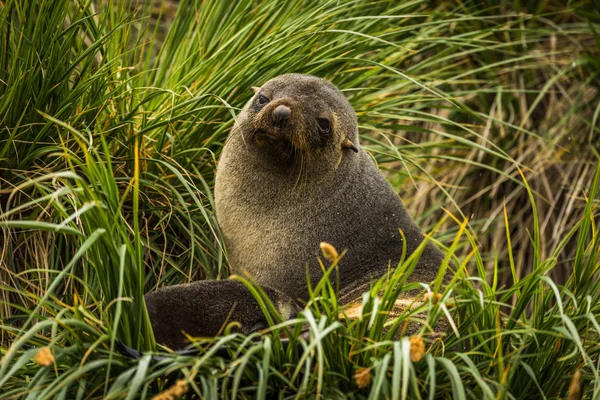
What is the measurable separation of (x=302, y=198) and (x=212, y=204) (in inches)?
19.4

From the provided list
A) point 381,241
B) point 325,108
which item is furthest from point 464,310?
point 325,108

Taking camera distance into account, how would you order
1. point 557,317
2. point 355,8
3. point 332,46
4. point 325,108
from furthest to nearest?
1. point 355,8
2. point 332,46
3. point 325,108
4. point 557,317

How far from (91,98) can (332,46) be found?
1531mm

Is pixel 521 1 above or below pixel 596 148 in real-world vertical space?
above

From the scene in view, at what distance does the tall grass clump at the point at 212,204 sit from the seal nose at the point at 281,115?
263 mm

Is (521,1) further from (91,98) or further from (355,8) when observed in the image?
(91,98)

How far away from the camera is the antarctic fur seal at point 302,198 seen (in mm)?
4340

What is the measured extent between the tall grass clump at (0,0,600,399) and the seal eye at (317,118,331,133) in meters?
0.47

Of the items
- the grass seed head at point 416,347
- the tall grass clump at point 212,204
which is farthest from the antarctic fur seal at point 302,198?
the grass seed head at point 416,347

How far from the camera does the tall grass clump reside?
10.8ft

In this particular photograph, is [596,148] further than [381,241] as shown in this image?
Yes

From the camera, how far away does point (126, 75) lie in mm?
5027

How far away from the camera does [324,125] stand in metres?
4.46

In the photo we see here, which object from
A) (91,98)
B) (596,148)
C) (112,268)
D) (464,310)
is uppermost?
(91,98)
